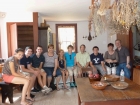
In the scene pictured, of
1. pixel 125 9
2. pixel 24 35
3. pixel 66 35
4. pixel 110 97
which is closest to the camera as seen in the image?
pixel 110 97

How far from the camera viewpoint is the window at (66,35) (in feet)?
25.1

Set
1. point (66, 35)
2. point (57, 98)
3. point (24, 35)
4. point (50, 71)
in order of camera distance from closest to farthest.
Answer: point (57, 98)
point (50, 71)
point (24, 35)
point (66, 35)

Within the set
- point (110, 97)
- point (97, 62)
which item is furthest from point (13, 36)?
point (110, 97)

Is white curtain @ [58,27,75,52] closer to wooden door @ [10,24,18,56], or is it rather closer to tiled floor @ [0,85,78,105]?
wooden door @ [10,24,18,56]

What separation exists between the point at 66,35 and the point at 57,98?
4437 millimetres

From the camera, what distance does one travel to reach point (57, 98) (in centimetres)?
374

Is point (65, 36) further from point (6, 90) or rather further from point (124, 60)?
point (6, 90)

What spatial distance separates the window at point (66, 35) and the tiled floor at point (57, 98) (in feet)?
12.0

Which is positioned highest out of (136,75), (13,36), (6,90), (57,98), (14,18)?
(14,18)

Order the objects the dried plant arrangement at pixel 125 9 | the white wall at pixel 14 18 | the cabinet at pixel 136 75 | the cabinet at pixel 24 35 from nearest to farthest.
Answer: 1. the dried plant arrangement at pixel 125 9
2. the cabinet at pixel 136 75
3. the white wall at pixel 14 18
4. the cabinet at pixel 24 35

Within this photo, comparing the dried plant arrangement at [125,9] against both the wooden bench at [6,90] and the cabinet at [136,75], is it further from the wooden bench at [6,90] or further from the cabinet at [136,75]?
the wooden bench at [6,90]

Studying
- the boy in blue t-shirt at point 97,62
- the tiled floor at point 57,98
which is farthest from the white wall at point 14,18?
the boy in blue t-shirt at point 97,62

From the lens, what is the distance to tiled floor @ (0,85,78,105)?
3.46 metres

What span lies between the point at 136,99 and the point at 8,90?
2.50 metres
